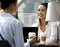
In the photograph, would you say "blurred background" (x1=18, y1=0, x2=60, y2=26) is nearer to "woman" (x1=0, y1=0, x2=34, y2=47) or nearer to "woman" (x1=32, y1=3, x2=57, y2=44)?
"woman" (x1=32, y1=3, x2=57, y2=44)

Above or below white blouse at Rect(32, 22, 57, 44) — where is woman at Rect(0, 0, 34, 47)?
above

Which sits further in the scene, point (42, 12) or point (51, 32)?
point (42, 12)

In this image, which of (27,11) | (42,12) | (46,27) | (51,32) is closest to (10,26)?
(51,32)

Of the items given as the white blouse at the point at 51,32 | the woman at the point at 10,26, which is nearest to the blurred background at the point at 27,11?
the white blouse at the point at 51,32

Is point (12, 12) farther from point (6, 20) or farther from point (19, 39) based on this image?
point (19, 39)

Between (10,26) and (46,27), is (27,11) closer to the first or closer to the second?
(46,27)

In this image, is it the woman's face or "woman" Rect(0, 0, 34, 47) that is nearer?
"woman" Rect(0, 0, 34, 47)

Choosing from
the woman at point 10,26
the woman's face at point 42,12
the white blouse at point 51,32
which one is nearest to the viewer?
the woman at point 10,26

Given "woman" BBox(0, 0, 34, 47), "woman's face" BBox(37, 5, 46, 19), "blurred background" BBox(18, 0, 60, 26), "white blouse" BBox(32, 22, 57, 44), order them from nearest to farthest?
"woman" BBox(0, 0, 34, 47), "white blouse" BBox(32, 22, 57, 44), "woman's face" BBox(37, 5, 46, 19), "blurred background" BBox(18, 0, 60, 26)

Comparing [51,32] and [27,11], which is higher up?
[27,11]

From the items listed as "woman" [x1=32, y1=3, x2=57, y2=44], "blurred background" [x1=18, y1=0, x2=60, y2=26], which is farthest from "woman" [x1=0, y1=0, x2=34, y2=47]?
"blurred background" [x1=18, y1=0, x2=60, y2=26]

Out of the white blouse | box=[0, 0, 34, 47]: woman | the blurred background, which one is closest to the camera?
box=[0, 0, 34, 47]: woman

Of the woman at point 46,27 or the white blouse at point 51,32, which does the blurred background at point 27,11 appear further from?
the white blouse at point 51,32

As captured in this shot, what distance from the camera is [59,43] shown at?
314cm
